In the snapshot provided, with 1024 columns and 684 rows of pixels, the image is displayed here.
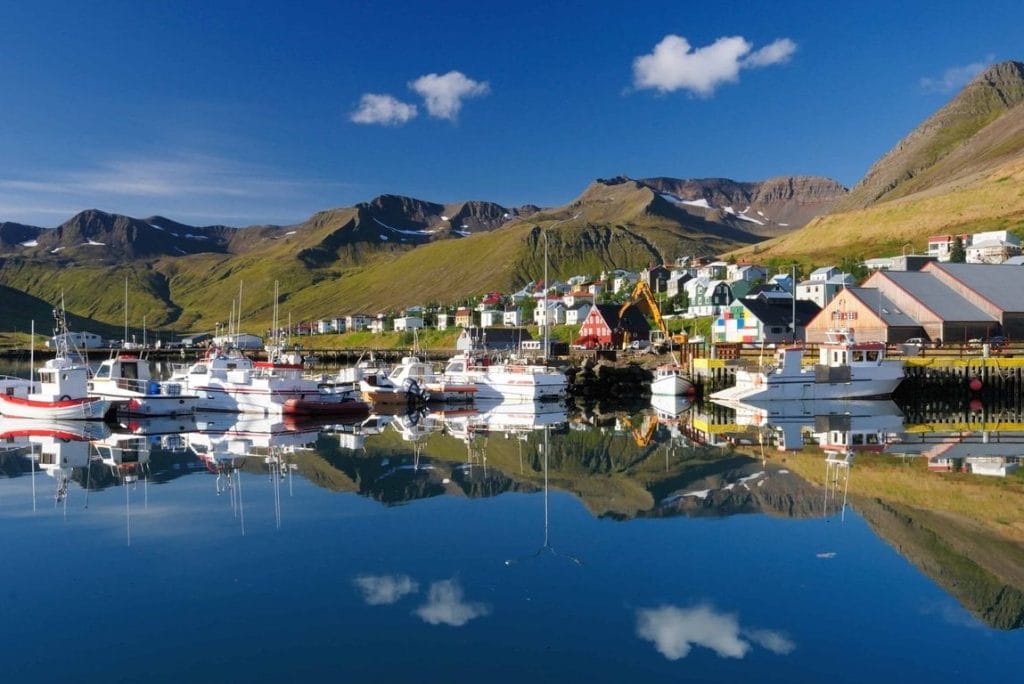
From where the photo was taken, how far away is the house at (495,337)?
108375 mm

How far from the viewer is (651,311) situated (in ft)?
355

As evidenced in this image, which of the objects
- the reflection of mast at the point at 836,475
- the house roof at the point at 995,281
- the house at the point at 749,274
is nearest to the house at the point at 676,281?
the house at the point at 749,274

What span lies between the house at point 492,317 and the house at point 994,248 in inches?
3124

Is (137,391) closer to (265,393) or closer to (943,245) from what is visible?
(265,393)

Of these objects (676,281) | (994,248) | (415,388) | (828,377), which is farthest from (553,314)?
(828,377)

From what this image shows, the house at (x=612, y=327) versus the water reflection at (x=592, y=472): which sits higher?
the house at (x=612, y=327)

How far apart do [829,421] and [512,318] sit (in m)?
110

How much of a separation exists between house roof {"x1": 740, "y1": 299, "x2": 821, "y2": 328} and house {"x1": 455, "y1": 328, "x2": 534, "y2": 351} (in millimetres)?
34177

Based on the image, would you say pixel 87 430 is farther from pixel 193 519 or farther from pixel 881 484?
pixel 881 484

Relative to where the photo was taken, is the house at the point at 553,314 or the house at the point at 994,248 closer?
the house at the point at 994,248

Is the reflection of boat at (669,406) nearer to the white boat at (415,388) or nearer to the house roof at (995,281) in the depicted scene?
the white boat at (415,388)

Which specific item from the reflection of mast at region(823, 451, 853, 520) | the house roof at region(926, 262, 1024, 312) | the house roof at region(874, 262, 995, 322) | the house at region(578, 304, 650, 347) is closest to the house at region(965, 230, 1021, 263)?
the house roof at region(926, 262, 1024, 312)

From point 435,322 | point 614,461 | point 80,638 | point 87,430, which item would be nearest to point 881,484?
point 614,461

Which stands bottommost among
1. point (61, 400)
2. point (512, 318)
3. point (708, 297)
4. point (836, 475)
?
point (836, 475)
